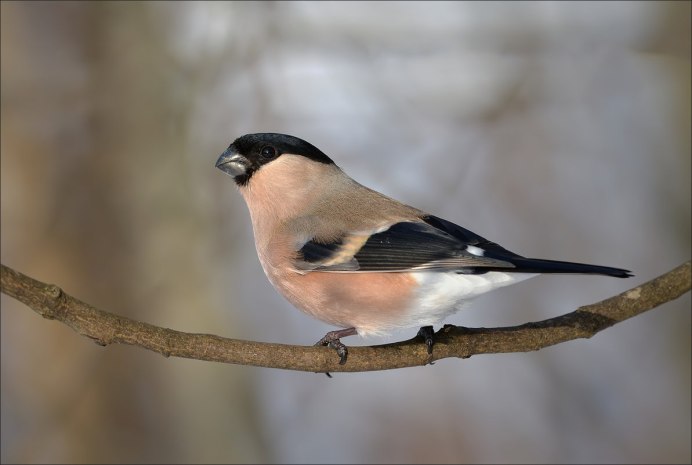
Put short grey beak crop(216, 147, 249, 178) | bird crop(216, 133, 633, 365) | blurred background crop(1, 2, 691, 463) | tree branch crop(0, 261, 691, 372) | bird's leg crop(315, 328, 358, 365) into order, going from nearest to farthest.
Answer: tree branch crop(0, 261, 691, 372) → bird's leg crop(315, 328, 358, 365) → bird crop(216, 133, 633, 365) → short grey beak crop(216, 147, 249, 178) → blurred background crop(1, 2, 691, 463)

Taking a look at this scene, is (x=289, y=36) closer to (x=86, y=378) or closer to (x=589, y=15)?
(x=589, y=15)

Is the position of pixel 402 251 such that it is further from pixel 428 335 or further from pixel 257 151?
pixel 257 151

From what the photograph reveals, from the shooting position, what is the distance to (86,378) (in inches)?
185

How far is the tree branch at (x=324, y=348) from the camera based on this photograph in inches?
71.9

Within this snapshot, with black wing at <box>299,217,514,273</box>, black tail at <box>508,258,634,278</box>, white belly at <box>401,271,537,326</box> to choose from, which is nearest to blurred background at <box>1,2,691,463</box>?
black wing at <box>299,217,514,273</box>

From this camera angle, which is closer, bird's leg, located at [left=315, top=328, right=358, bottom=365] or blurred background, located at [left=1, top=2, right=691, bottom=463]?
bird's leg, located at [left=315, top=328, right=358, bottom=365]

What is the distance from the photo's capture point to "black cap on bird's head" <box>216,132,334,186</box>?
8.79 feet

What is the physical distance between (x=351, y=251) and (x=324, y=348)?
406 mm

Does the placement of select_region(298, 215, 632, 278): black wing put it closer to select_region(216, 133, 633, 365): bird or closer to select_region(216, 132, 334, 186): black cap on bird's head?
select_region(216, 133, 633, 365): bird

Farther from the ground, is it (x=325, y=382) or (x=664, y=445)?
(x=664, y=445)

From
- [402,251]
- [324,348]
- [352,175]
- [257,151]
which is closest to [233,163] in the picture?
[257,151]

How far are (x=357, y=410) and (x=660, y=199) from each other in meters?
2.31

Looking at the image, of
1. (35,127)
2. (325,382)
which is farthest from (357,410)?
(35,127)

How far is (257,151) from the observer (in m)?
2.71
